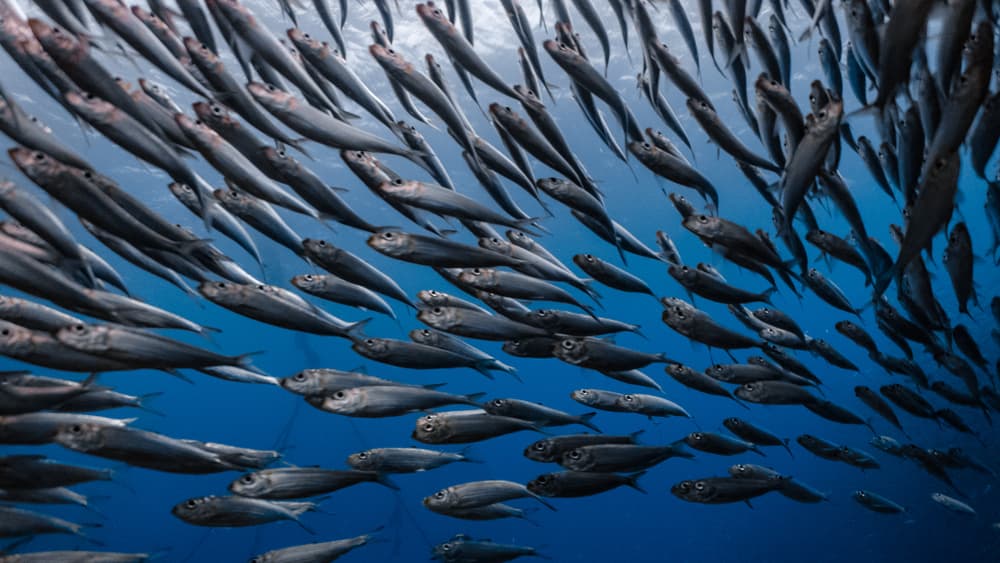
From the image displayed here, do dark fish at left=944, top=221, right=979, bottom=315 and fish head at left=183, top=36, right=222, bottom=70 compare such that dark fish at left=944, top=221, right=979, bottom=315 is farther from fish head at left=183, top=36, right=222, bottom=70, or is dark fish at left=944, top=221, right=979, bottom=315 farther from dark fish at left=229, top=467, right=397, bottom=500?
fish head at left=183, top=36, right=222, bottom=70

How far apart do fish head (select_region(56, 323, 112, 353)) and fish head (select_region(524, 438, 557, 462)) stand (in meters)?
2.62

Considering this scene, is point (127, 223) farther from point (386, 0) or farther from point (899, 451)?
point (899, 451)

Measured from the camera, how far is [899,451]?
18.7 feet

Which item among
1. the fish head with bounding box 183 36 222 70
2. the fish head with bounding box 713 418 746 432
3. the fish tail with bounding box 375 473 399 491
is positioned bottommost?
the fish tail with bounding box 375 473 399 491

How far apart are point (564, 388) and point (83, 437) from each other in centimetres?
6649

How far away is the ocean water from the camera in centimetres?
1777

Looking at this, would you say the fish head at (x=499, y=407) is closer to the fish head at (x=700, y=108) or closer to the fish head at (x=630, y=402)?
the fish head at (x=630, y=402)

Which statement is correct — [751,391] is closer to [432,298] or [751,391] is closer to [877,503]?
[432,298]

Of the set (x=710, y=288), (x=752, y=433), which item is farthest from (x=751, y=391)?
(x=710, y=288)

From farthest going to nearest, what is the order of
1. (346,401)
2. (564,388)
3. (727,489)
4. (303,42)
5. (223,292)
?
1. (564,388)
2. (727,489)
3. (346,401)
4. (223,292)
5. (303,42)


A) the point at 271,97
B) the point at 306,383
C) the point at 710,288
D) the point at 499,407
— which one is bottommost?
the point at 306,383

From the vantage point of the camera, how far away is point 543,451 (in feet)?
13.4

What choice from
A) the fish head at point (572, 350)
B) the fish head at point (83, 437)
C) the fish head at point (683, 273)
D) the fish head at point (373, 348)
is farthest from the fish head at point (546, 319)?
the fish head at point (83, 437)

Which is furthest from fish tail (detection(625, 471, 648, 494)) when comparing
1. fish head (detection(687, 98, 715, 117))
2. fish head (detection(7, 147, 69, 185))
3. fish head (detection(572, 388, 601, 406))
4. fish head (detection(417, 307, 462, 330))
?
fish head (detection(7, 147, 69, 185))
